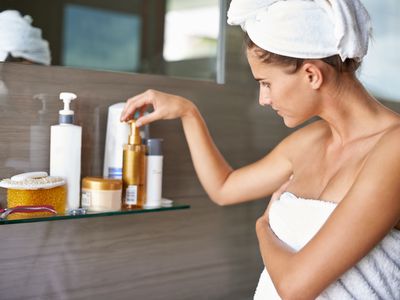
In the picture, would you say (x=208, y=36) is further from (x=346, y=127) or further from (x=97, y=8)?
(x=346, y=127)

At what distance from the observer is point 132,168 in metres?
1.12

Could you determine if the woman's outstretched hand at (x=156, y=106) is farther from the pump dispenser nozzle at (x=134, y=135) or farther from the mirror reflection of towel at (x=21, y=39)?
the mirror reflection of towel at (x=21, y=39)

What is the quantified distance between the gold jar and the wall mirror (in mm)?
324

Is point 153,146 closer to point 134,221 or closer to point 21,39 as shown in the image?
point 134,221

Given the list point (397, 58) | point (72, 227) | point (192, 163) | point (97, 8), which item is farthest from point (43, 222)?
point (397, 58)

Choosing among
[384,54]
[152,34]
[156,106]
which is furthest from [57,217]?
[384,54]

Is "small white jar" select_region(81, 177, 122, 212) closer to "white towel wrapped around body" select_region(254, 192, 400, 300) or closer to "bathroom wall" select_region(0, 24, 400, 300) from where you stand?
"bathroom wall" select_region(0, 24, 400, 300)

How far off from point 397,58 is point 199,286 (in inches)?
44.3

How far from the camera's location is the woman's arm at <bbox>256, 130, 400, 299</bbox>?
0.91 m

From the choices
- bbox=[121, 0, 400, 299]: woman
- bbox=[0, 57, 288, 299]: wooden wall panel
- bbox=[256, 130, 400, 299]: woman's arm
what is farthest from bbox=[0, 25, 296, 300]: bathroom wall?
bbox=[256, 130, 400, 299]: woman's arm

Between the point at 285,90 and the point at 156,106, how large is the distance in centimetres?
30

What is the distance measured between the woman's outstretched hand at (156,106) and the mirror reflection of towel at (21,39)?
187 millimetres

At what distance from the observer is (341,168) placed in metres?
1.07

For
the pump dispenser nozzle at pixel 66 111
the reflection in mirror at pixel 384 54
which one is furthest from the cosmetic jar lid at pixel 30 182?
the reflection in mirror at pixel 384 54
